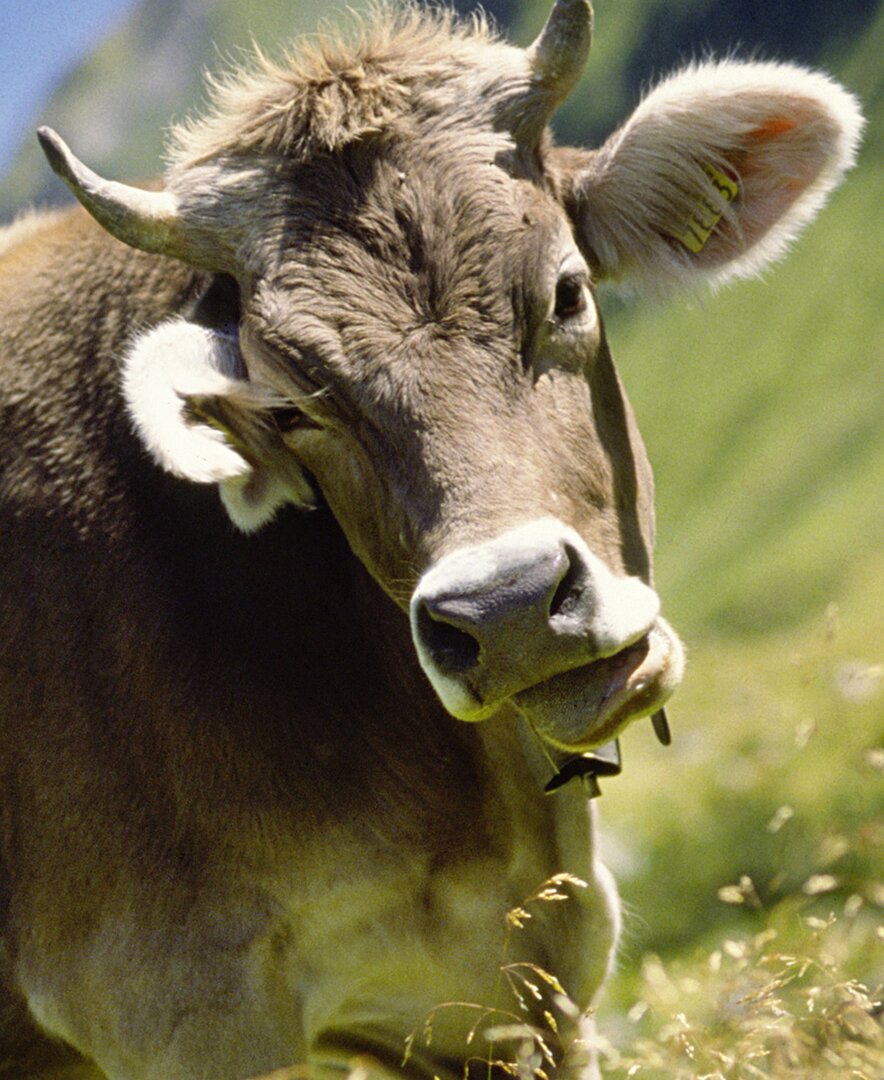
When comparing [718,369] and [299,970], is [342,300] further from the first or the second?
[718,369]

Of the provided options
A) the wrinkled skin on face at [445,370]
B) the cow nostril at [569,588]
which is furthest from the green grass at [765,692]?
the cow nostril at [569,588]

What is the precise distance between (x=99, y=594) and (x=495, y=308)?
1737 millimetres

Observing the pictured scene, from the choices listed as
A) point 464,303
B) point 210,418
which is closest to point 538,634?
point 464,303

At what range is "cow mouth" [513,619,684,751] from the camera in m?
4.24

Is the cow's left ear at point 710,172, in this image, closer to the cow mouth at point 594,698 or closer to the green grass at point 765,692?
the green grass at point 765,692

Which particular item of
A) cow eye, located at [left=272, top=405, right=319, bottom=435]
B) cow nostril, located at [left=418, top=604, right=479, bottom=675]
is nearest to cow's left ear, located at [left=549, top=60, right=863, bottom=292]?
cow eye, located at [left=272, top=405, right=319, bottom=435]

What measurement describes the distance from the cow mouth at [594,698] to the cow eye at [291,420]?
1133mm

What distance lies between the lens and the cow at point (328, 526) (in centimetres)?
454

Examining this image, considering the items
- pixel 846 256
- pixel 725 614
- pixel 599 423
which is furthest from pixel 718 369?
pixel 599 423

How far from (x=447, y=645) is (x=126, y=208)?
1905mm

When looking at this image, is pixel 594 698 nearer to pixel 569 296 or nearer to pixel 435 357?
pixel 435 357

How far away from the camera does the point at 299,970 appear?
4.95 meters

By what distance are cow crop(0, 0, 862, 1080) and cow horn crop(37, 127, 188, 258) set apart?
1cm

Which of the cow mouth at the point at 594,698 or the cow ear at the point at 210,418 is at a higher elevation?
the cow ear at the point at 210,418
